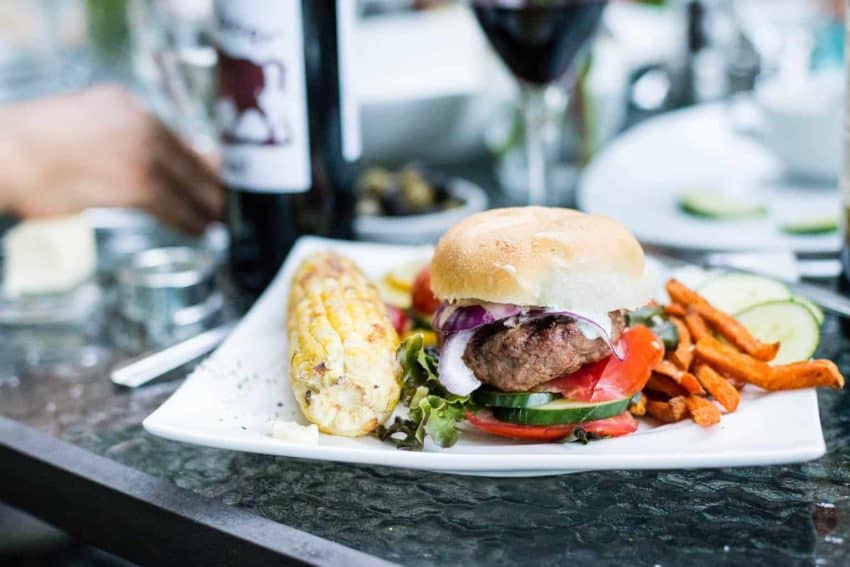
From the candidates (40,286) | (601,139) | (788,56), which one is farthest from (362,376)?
(788,56)

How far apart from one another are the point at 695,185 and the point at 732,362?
92 cm

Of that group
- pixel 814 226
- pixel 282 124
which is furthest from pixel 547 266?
pixel 814 226

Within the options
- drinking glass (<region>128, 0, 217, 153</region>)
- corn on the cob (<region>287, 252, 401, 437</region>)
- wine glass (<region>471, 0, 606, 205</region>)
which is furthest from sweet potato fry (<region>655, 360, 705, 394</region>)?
drinking glass (<region>128, 0, 217, 153</region>)

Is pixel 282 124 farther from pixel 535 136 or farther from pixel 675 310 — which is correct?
pixel 675 310

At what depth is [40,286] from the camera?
4.75ft

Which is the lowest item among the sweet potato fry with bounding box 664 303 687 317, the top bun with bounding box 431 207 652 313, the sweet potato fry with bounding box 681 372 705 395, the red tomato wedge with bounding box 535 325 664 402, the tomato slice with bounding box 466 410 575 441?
the tomato slice with bounding box 466 410 575 441

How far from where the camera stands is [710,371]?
0.94 metres

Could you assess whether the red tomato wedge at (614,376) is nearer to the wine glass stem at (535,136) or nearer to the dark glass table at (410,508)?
the dark glass table at (410,508)

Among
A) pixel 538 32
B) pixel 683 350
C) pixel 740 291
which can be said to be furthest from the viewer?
pixel 538 32

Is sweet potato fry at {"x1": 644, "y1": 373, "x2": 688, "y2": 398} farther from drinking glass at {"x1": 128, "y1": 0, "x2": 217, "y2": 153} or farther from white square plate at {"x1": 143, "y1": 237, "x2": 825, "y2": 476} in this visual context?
drinking glass at {"x1": 128, "y1": 0, "x2": 217, "y2": 153}

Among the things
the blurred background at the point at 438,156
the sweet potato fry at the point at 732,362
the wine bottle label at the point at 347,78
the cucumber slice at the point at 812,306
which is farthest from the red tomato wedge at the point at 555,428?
the wine bottle label at the point at 347,78

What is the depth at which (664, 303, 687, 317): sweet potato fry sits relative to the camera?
1062 millimetres

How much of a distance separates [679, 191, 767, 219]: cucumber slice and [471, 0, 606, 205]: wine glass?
253mm

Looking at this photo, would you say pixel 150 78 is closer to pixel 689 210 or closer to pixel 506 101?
pixel 506 101
